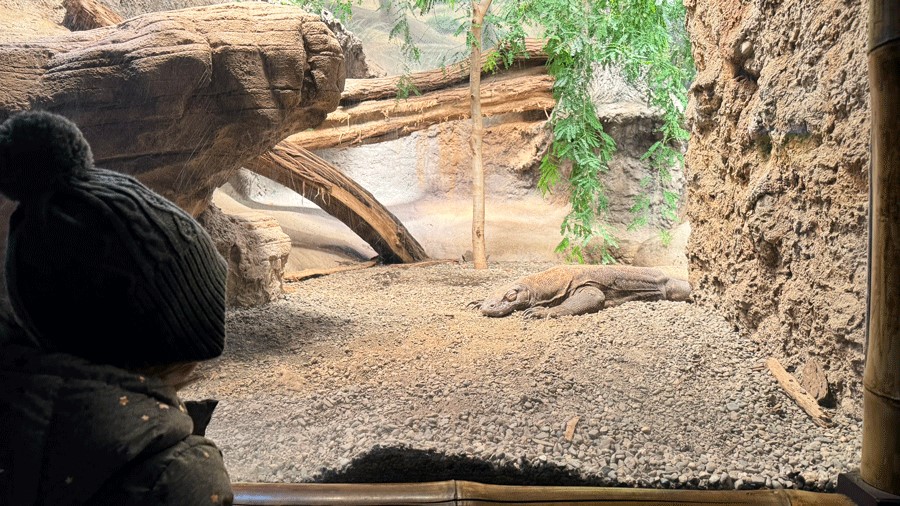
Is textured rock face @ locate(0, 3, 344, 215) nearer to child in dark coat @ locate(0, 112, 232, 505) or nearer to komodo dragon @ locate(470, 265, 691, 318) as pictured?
child in dark coat @ locate(0, 112, 232, 505)

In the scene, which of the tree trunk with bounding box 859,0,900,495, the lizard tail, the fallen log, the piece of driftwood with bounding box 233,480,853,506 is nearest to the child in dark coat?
the piece of driftwood with bounding box 233,480,853,506

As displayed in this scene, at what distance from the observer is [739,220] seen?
9.34ft

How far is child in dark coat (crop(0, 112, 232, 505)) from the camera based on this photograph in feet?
2.52

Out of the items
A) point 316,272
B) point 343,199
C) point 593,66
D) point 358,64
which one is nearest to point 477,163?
point 343,199

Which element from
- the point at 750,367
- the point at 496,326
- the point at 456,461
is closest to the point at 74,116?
the point at 456,461

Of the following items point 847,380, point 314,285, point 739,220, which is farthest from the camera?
point 314,285

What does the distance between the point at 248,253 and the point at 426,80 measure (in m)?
2.67

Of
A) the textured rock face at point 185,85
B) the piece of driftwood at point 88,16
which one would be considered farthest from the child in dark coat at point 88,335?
the piece of driftwood at point 88,16

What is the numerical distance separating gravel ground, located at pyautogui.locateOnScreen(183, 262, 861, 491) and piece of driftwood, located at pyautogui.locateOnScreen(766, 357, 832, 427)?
1.2 inches

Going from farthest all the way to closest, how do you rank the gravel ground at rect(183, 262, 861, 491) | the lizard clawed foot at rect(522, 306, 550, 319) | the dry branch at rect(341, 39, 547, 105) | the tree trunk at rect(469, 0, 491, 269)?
the dry branch at rect(341, 39, 547, 105) → the tree trunk at rect(469, 0, 491, 269) → the lizard clawed foot at rect(522, 306, 550, 319) → the gravel ground at rect(183, 262, 861, 491)

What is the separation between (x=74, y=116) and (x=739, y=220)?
8.41ft

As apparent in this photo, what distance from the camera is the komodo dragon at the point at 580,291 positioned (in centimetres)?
359

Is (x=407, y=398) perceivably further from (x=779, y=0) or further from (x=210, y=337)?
(x=779, y=0)

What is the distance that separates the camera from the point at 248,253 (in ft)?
12.2
